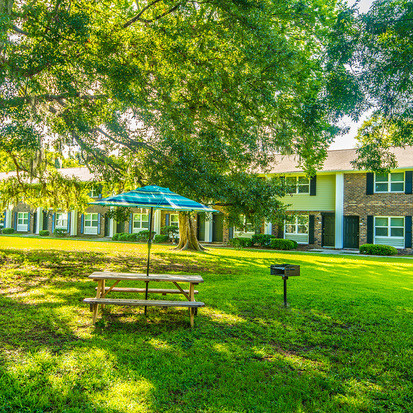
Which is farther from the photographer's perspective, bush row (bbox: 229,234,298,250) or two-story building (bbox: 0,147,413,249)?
bush row (bbox: 229,234,298,250)

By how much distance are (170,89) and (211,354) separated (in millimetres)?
8719

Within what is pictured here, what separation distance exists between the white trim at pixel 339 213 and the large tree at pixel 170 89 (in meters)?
9.85

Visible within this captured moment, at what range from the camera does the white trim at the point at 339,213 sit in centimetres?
2253

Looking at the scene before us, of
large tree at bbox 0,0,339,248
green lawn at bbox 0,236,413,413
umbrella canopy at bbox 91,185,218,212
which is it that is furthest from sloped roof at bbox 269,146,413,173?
umbrella canopy at bbox 91,185,218,212

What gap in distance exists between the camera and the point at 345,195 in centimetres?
2270

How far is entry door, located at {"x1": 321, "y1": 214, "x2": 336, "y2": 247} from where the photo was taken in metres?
23.4

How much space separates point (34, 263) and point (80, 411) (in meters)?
9.19

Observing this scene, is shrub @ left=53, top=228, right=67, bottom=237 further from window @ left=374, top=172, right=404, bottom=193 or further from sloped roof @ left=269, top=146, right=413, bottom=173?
window @ left=374, top=172, right=404, bottom=193

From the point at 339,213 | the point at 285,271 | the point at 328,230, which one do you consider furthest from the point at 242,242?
the point at 285,271

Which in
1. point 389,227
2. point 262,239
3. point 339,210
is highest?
point 339,210

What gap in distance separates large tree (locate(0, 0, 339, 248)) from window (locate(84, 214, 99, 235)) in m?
18.5

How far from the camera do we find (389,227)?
70.9ft

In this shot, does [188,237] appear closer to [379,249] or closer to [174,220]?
[174,220]

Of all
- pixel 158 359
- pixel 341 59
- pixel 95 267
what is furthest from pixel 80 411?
pixel 95 267
